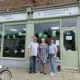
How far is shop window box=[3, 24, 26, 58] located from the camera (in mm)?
11055

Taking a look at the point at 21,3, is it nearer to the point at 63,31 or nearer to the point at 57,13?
the point at 57,13

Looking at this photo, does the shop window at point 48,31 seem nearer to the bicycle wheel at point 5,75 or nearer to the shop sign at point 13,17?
the shop sign at point 13,17

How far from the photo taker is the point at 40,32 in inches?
414

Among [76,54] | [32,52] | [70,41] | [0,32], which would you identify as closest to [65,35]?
[70,41]

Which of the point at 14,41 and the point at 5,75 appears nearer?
the point at 5,75

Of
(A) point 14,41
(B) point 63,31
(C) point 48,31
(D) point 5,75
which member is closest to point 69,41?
(B) point 63,31

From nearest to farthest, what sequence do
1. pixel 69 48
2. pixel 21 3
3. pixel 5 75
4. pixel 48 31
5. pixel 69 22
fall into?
pixel 5 75
pixel 69 48
pixel 69 22
pixel 48 31
pixel 21 3

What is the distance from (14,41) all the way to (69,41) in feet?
13.4

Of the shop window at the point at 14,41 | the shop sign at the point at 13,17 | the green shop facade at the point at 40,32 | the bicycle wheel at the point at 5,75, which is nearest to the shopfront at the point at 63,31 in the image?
the green shop facade at the point at 40,32

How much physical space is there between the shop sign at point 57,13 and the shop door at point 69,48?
1083mm

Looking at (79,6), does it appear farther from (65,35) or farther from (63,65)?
(63,65)

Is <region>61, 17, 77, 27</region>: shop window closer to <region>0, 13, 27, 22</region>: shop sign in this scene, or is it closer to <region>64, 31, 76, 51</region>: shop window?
<region>64, 31, 76, 51</region>: shop window

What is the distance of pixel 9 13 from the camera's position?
1153 centimetres

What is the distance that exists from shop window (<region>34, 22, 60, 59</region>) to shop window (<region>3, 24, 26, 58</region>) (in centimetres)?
110
